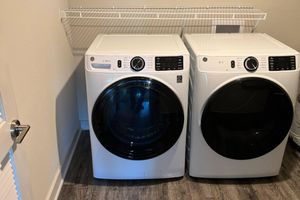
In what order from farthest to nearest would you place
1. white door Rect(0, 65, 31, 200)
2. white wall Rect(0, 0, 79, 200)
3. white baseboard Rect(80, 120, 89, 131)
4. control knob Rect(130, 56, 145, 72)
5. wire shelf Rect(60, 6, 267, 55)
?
white baseboard Rect(80, 120, 89, 131) < wire shelf Rect(60, 6, 267, 55) < control knob Rect(130, 56, 145, 72) < white wall Rect(0, 0, 79, 200) < white door Rect(0, 65, 31, 200)

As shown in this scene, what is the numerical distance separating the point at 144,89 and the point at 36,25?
26.3 inches

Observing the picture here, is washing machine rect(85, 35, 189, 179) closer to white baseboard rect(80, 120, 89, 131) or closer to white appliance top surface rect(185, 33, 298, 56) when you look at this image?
white appliance top surface rect(185, 33, 298, 56)

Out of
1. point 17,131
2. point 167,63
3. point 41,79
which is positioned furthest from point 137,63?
point 17,131

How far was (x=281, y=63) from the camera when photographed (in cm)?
178

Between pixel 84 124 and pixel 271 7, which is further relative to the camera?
pixel 84 124

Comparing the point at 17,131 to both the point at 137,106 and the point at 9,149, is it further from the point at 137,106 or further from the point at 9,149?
the point at 137,106

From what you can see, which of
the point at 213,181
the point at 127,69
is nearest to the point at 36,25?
the point at 127,69

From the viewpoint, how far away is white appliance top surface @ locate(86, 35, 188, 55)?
181 centimetres

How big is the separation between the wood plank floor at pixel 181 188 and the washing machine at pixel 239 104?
65mm

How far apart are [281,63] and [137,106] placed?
864mm

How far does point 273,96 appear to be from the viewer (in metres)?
1.82

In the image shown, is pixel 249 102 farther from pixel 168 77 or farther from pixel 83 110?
pixel 83 110

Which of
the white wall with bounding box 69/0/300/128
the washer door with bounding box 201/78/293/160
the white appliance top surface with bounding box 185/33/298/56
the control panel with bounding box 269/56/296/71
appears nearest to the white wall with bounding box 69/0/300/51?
the white wall with bounding box 69/0/300/128

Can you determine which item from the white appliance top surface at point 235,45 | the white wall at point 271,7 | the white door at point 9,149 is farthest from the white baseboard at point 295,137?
the white door at point 9,149
